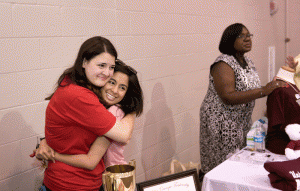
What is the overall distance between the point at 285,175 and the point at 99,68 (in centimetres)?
90

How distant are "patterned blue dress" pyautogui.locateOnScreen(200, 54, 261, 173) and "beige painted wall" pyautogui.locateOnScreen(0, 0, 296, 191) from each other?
531mm

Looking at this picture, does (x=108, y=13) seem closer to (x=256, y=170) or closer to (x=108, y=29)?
(x=108, y=29)

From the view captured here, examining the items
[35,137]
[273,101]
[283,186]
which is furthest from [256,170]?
[35,137]

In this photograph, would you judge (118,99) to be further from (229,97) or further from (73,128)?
(229,97)

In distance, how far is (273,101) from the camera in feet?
6.72

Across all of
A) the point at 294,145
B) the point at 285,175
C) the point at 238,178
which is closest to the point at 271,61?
the point at 294,145

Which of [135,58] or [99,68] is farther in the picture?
[135,58]

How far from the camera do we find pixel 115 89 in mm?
1578

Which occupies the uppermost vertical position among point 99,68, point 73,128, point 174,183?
point 99,68

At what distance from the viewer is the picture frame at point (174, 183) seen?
1.26 meters

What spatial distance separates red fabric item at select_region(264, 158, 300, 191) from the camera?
1441 mm

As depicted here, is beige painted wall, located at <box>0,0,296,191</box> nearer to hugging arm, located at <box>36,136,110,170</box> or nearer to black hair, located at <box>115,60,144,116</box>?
hugging arm, located at <box>36,136,110,170</box>

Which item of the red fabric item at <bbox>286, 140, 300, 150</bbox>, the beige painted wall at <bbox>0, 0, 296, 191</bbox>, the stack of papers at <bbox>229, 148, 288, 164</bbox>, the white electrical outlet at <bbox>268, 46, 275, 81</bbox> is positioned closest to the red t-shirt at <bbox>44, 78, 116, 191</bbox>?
the beige painted wall at <bbox>0, 0, 296, 191</bbox>

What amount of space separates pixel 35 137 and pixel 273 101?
1.42m
